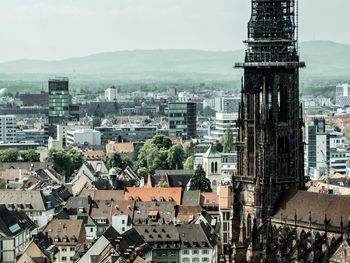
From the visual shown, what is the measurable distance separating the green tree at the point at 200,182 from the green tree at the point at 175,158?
1620 inches

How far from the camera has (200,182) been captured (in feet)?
479

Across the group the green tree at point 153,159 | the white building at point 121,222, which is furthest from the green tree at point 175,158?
the white building at point 121,222

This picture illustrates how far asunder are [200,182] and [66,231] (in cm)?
3847

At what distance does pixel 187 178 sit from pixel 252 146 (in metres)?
64.7

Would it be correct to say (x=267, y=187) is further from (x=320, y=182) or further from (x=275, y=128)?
(x=320, y=182)

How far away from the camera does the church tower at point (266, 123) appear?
8975 centimetres

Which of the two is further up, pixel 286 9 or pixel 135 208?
pixel 286 9

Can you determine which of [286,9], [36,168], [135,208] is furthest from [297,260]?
[36,168]

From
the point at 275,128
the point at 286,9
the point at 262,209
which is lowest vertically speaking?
the point at 262,209

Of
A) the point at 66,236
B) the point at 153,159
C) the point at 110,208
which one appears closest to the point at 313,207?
the point at 66,236

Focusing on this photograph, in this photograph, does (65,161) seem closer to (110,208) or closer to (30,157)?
(30,157)

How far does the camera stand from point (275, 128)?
9012 centimetres

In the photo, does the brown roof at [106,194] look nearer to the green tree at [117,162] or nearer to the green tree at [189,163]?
the green tree at [189,163]

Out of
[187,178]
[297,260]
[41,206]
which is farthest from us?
[187,178]
